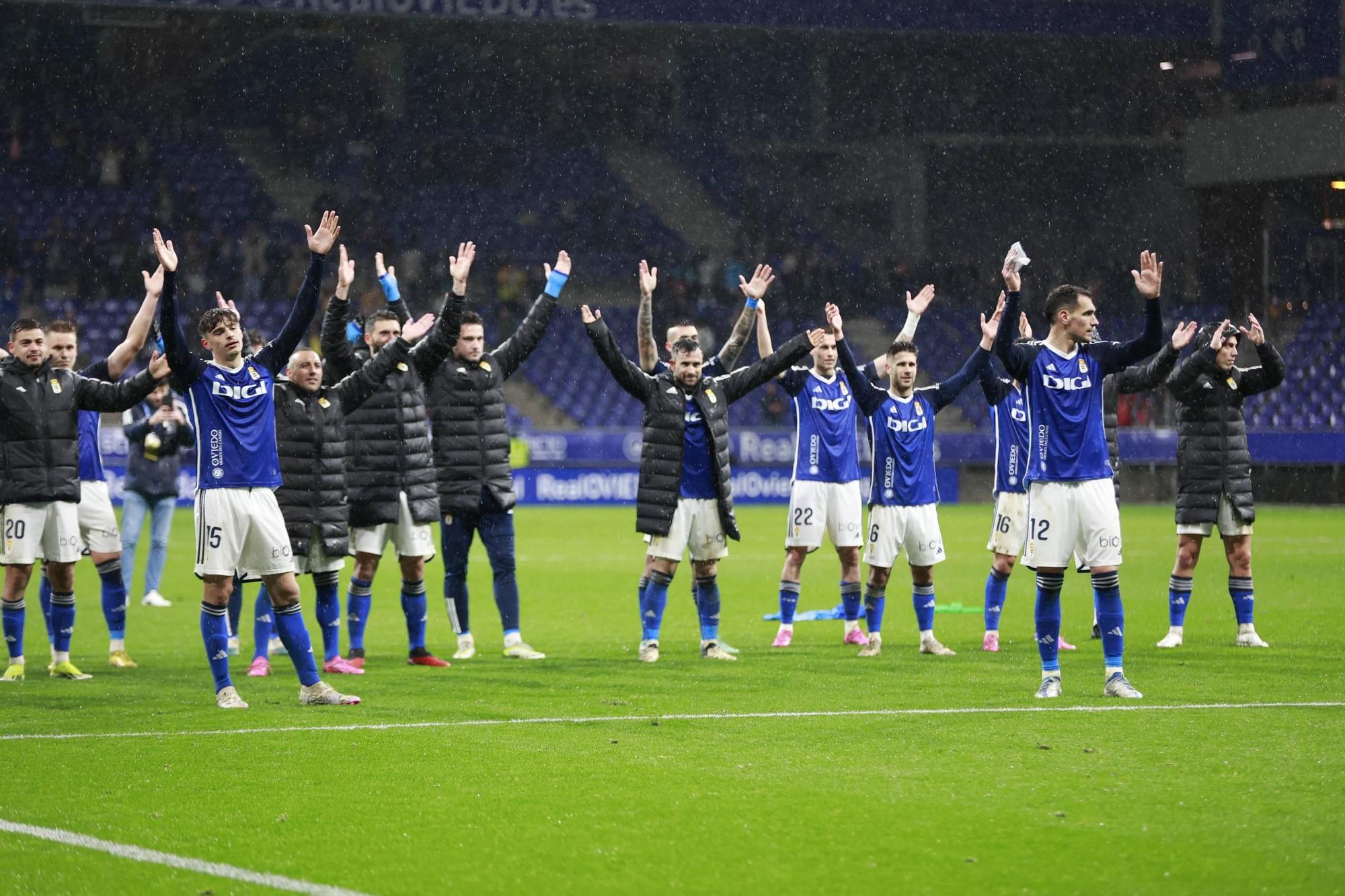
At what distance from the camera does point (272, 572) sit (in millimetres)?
8680

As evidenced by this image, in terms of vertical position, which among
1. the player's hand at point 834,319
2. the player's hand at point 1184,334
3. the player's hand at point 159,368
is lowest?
the player's hand at point 159,368

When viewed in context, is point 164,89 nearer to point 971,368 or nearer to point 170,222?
point 170,222

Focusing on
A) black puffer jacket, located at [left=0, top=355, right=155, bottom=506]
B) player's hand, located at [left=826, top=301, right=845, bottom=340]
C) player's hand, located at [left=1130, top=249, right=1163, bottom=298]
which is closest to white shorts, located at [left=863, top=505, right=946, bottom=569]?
player's hand, located at [left=826, top=301, right=845, bottom=340]

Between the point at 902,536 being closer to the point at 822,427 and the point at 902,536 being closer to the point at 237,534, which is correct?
the point at 822,427

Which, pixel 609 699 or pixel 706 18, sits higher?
pixel 706 18

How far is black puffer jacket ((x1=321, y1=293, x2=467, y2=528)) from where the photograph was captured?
10.8 m

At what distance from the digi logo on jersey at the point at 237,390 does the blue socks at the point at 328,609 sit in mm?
1884

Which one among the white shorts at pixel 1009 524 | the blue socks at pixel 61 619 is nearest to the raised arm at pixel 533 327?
the blue socks at pixel 61 619

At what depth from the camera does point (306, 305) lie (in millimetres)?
8539

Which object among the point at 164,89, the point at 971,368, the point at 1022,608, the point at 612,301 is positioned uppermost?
the point at 164,89

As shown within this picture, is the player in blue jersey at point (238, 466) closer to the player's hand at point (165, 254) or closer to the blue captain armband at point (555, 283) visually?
the player's hand at point (165, 254)

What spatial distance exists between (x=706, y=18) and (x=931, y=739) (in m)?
25.7

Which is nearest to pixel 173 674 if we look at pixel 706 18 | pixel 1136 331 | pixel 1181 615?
pixel 1181 615

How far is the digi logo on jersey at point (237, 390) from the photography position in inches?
339
